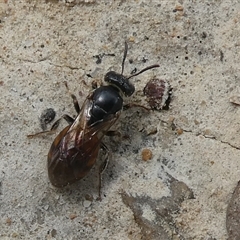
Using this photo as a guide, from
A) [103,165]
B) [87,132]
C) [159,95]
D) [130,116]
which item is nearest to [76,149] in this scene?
[87,132]

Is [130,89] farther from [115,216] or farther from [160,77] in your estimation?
[115,216]

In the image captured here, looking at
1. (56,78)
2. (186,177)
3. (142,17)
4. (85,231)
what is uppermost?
(142,17)

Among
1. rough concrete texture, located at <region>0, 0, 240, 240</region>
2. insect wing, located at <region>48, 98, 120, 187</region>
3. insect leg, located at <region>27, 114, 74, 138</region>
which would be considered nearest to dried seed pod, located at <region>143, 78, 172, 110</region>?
rough concrete texture, located at <region>0, 0, 240, 240</region>

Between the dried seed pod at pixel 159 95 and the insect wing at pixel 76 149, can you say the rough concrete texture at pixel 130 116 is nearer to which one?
the dried seed pod at pixel 159 95

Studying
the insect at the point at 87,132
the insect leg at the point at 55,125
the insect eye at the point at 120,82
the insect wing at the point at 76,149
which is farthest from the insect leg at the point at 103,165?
the insect eye at the point at 120,82

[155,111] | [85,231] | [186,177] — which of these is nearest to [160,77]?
[155,111]

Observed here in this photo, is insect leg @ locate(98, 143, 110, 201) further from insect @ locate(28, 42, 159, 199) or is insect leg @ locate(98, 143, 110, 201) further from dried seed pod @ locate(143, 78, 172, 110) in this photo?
dried seed pod @ locate(143, 78, 172, 110)
